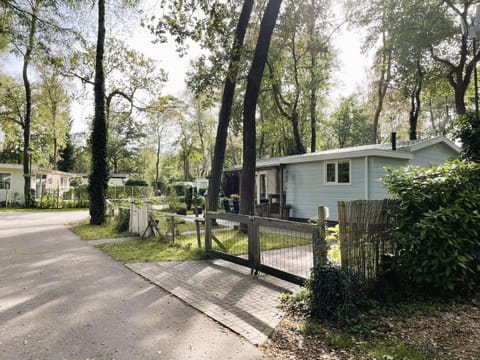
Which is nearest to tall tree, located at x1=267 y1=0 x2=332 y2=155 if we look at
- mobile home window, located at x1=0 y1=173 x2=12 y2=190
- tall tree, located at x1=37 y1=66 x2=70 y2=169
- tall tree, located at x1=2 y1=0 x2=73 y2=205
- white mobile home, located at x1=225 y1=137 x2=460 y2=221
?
white mobile home, located at x1=225 y1=137 x2=460 y2=221

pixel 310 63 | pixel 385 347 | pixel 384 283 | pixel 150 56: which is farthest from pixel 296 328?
pixel 310 63

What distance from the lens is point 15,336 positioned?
3.30 metres

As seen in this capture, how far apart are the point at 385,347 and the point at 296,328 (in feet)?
2.98

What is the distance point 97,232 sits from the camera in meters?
11.2

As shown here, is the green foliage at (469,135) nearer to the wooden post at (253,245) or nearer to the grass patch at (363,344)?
the wooden post at (253,245)

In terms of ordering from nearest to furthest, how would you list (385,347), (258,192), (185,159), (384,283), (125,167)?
(385,347)
(384,283)
(258,192)
(185,159)
(125,167)

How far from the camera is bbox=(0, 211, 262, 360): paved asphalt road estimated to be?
3.02 metres

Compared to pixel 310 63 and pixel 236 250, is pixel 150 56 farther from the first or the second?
pixel 236 250

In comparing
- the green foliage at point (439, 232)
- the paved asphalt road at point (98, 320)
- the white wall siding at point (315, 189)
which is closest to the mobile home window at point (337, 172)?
the white wall siding at point (315, 189)

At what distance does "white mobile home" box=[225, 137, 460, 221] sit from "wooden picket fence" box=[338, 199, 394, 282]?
6426mm

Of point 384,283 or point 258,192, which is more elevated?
point 258,192

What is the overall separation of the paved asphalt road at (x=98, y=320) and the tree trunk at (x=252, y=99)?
15.1 feet

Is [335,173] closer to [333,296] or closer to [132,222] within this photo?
[132,222]

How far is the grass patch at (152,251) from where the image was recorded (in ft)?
23.2
